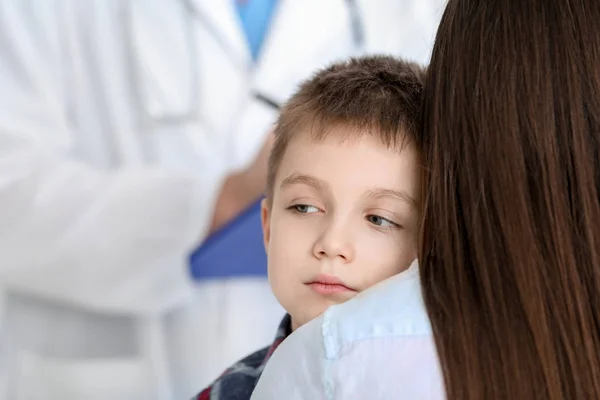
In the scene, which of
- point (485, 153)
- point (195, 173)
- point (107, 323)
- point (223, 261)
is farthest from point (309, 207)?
point (107, 323)

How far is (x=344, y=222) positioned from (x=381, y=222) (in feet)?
0.11

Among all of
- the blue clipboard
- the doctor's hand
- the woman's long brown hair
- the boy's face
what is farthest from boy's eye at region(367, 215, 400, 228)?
the doctor's hand

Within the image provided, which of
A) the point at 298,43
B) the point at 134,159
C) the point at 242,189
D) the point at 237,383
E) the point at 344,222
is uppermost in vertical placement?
the point at 298,43

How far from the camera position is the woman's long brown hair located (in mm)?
550

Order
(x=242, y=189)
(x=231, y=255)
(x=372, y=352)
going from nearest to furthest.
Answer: (x=372, y=352), (x=231, y=255), (x=242, y=189)

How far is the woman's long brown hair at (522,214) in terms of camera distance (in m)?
0.55

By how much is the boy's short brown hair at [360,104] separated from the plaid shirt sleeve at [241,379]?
0.46 feet

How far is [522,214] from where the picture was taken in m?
0.57

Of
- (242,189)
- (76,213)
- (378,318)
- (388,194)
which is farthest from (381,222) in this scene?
(76,213)

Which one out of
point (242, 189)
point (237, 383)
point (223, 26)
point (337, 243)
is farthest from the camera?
point (223, 26)

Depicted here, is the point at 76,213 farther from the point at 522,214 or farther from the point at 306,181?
the point at 522,214

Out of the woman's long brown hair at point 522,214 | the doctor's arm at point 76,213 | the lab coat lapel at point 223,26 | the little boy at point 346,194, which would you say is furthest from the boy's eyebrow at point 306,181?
the lab coat lapel at point 223,26

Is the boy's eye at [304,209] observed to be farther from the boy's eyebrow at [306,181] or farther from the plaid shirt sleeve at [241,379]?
the plaid shirt sleeve at [241,379]

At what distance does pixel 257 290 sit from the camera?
129cm
